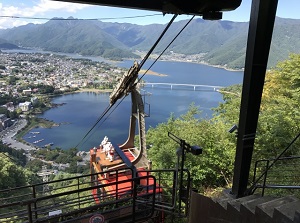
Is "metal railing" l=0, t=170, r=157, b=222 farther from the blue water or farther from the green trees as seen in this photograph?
the blue water

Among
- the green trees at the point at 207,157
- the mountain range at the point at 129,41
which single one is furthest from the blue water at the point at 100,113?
the mountain range at the point at 129,41

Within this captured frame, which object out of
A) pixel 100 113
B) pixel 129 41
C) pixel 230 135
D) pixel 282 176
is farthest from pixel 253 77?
pixel 129 41

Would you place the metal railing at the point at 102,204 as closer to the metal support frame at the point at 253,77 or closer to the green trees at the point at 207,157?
the metal support frame at the point at 253,77

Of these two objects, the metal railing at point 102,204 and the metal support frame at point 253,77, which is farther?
the metal railing at point 102,204

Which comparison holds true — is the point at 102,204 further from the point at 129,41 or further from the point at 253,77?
the point at 129,41

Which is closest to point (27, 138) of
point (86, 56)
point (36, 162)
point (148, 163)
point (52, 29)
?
point (36, 162)
